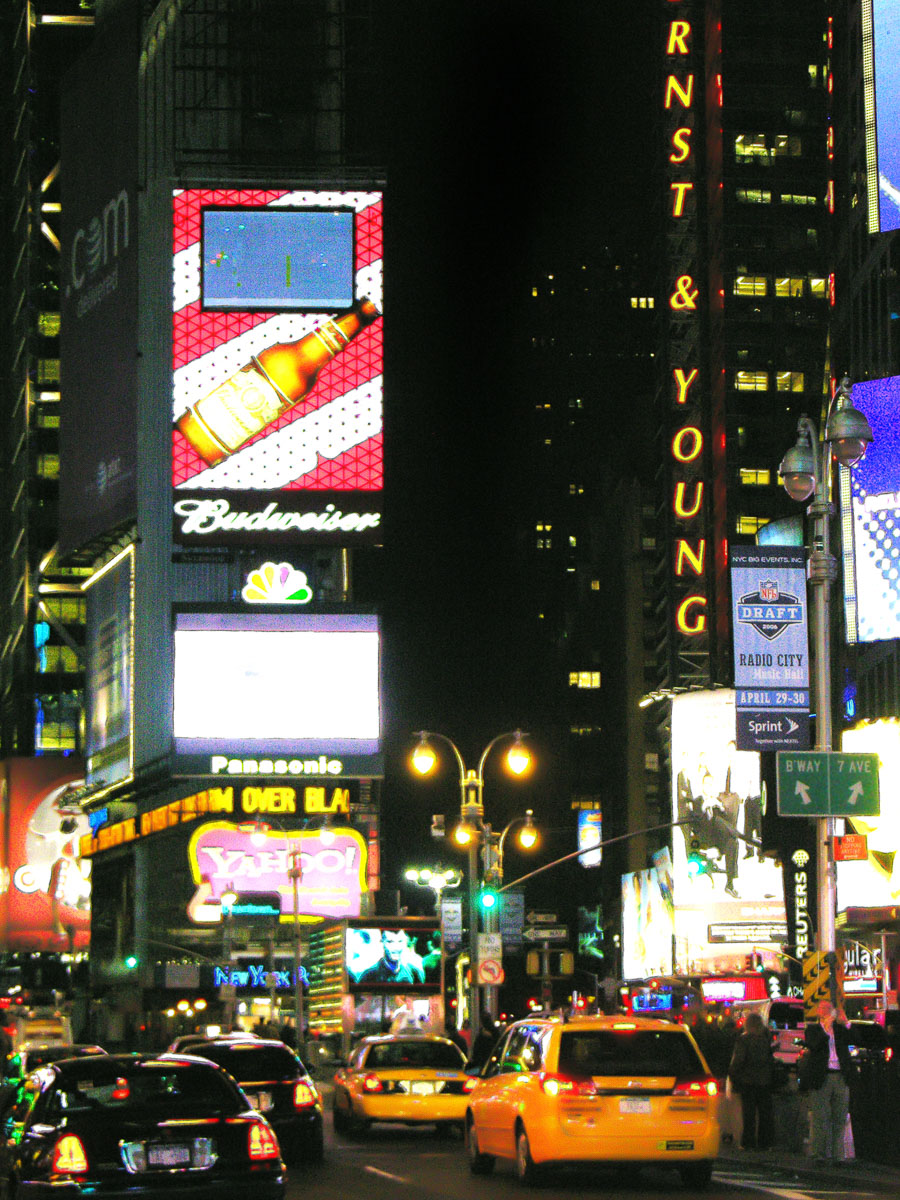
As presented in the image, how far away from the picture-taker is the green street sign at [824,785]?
23609 millimetres

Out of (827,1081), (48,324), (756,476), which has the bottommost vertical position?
(827,1081)

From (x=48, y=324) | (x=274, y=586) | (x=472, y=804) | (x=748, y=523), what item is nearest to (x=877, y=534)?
(x=472, y=804)

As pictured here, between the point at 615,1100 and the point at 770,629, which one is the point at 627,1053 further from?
the point at 770,629

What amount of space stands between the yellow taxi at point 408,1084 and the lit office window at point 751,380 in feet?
364

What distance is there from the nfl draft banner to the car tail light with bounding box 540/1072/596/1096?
9203mm

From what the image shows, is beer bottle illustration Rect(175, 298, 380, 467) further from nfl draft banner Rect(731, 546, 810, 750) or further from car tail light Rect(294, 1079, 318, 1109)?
car tail light Rect(294, 1079, 318, 1109)

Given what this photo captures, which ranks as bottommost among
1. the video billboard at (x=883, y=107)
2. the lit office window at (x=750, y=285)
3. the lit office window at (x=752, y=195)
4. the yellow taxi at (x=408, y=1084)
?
the yellow taxi at (x=408, y=1084)

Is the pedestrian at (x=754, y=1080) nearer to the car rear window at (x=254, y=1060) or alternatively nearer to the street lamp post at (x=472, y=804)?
the car rear window at (x=254, y=1060)

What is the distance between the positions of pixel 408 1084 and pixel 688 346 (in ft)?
174

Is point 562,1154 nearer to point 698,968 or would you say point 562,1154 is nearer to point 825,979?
point 825,979

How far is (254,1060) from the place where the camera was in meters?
22.9

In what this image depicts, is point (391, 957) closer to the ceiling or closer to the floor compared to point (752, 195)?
closer to the floor

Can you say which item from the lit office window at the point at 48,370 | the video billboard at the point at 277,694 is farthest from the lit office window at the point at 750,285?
the video billboard at the point at 277,694

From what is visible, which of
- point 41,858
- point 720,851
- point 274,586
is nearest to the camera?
point 274,586
